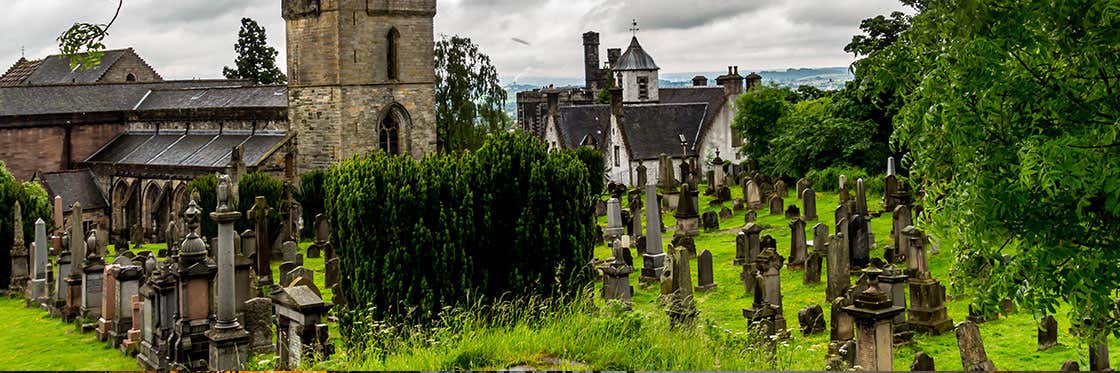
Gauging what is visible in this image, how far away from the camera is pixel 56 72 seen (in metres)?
54.3

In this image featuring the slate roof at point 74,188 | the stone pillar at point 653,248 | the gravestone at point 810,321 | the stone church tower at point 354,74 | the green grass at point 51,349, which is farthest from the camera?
the slate roof at point 74,188

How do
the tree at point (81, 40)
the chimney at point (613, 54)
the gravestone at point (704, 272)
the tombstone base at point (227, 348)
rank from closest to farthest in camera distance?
1. the tree at point (81, 40)
2. the tombstone base at point (227, 348)
3. the gravestone at point (704, 272)
4. the chimney at point (613, 54)

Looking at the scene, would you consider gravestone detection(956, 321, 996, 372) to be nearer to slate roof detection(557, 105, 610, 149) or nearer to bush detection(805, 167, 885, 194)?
bush detection(805, 167, 885, 194)

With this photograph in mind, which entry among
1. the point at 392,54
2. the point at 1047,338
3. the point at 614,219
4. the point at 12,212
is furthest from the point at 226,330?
the point at 392,54

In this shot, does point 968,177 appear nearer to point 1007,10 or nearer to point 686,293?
point 1007,10

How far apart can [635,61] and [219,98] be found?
3081cm

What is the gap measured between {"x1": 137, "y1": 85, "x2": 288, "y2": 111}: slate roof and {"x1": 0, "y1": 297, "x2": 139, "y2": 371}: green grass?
18.8m

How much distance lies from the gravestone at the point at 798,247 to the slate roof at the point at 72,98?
105 feet

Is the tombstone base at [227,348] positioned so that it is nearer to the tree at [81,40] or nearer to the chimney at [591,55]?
the tree at [81,40]

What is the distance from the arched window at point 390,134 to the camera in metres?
35.4

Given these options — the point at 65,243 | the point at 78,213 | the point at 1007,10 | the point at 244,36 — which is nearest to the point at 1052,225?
the point at 1007,10

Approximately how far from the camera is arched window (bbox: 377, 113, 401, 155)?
116ft

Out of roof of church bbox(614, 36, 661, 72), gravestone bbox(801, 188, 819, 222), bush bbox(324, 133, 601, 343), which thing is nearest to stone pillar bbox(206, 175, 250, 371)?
bush bbox(324, 133, 601, 343)

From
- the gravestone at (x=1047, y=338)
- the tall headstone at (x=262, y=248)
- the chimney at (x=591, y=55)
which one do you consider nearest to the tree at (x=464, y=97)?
the tall headstone at (x=262, y=248)
